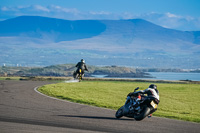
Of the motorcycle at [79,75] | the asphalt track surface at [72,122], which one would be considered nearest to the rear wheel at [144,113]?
the asphalt track surface at [72,122]

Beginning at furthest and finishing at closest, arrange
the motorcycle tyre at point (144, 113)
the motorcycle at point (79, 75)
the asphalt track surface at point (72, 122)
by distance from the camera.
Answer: the motorcycle at point (79, 75) < the motorcycle tyre at point (144, 113) < the asphalt track surface at point (72, 122)

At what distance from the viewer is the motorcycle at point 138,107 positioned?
600 inches

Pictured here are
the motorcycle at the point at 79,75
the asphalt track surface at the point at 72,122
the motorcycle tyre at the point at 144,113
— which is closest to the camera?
the asphalt track surface at the point at 72,122

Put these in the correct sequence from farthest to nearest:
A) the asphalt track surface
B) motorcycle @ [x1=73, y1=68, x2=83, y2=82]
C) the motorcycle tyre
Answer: motorcycle @ [x1=73, y1=68, x2=83, y2=82] → the motorcycle tyre → the asphalt track surface

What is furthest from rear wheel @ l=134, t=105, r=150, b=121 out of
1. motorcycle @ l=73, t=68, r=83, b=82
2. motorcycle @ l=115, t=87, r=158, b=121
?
motorcycle @ l=73, t=68, r=83, b=82

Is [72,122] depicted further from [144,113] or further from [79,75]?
[79,75]

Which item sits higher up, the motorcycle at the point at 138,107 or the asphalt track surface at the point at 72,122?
the motorcycle at the point at 138,107

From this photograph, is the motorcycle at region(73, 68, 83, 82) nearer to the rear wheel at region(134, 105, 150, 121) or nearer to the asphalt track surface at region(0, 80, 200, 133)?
the asphalt track surface at region(0, 80, 200, 133)

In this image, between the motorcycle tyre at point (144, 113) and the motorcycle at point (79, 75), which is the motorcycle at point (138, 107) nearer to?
the motorcycle tyre at point (144, 113)

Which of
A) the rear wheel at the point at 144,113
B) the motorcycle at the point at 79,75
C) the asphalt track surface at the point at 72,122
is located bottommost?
the asphalt track surface at the point at 72,122

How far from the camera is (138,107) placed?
15.7m

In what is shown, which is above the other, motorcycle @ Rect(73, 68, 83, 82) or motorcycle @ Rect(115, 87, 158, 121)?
motorcycle @ Rect(73, 68, 83, 82)

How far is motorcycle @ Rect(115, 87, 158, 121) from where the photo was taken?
15.2m

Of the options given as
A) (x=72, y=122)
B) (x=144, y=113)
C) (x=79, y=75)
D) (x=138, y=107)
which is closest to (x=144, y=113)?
(x=144, y=113)
